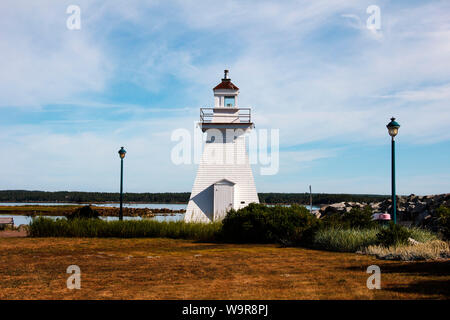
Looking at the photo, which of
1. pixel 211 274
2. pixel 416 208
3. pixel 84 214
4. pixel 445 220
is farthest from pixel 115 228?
pixel 416 208

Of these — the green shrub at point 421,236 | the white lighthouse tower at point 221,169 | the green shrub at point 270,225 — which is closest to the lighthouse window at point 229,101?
the white lighthouse tower at point 221,169

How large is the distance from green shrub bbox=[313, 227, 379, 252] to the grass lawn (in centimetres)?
84

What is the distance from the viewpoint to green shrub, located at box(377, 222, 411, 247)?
12602 millimetres

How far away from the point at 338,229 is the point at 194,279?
7.71 m

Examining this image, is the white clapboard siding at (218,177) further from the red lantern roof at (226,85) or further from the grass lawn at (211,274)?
the grass lawn at (211,274)

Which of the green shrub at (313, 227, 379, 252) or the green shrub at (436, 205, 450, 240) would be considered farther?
the green shrub at (313, 227, 379, 252)

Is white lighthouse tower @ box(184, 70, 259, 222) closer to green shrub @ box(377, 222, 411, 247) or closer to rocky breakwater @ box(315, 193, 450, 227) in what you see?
rocky breakwater @ box(315, 193, 450, 227)

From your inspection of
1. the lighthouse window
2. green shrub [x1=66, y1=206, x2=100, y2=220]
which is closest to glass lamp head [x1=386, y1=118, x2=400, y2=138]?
the lighthouse window

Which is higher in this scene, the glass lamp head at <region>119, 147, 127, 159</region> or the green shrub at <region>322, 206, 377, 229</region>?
the glass lamp head at <region>119, 147, 127, 159</region>

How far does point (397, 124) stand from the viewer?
587 inches

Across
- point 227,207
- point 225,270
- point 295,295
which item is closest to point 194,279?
point 225,270

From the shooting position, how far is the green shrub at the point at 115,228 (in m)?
18.5

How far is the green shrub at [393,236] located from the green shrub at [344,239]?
408 mm
